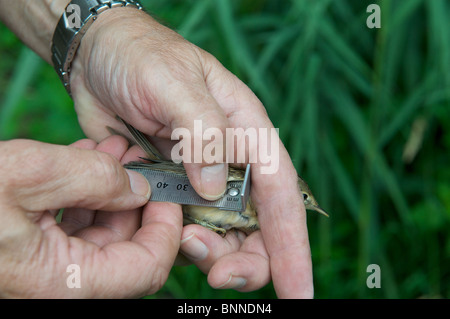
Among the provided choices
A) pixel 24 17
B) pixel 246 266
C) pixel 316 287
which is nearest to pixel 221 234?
pixel 246 266

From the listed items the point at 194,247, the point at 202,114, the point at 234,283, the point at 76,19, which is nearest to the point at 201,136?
the point at 202,114

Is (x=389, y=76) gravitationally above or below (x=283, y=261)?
above

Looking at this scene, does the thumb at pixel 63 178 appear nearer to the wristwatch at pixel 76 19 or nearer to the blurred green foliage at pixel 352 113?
the wristwatch at pixel 76 19

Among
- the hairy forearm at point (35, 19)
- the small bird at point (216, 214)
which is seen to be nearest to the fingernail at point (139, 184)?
the small bird at point (216, 214)

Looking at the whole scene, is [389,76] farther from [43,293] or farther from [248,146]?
[43,293]

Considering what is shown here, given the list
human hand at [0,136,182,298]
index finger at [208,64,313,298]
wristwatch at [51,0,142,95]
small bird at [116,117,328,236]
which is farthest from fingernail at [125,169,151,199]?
wristwatch at [51,0,142,95]

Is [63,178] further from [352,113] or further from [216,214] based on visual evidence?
[352,113]
